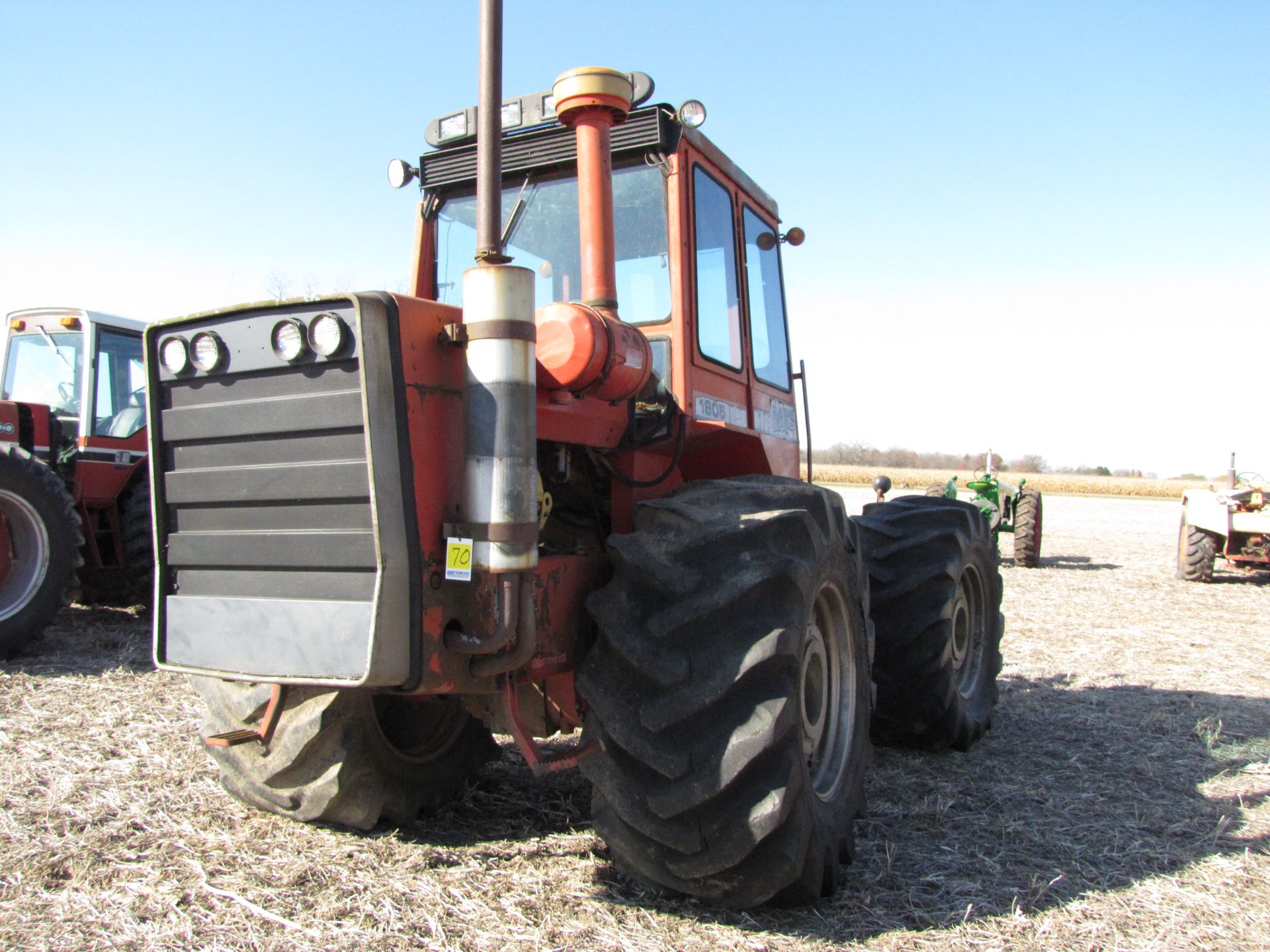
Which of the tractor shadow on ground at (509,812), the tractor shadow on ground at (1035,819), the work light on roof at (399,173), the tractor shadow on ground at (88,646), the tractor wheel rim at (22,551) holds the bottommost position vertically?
the tractor shadow on ground at (1035,819)

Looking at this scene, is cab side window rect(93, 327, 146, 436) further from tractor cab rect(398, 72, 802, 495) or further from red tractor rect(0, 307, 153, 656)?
tractor cab rect(398, 72, 802, 495)

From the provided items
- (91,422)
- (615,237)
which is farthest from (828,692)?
(91,422)

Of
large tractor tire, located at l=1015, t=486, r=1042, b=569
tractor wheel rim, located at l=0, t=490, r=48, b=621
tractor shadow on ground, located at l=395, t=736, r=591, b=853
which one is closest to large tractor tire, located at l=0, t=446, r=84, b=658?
tractor wheel rim, located at l=0, t=490, r=48, b=621

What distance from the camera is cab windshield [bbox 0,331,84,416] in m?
8.99

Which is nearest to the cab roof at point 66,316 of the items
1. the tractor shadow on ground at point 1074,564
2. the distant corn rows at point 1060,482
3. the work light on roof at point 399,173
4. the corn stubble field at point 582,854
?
the corn stubble field at point 582,854

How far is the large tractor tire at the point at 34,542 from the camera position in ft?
22.4

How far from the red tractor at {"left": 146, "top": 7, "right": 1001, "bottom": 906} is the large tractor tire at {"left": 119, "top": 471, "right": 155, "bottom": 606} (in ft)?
18.2

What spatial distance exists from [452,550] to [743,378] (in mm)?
2117

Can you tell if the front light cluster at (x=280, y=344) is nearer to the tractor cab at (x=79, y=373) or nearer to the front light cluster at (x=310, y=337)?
the front light cluster at (x=310, y=337)

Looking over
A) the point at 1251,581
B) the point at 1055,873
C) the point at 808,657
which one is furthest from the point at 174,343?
the point at 1251,581

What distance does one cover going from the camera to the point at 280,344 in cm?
277

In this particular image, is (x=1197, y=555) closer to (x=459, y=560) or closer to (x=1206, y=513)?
(x=1206, y=513)

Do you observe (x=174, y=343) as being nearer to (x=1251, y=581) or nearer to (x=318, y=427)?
(x=318, y=427)

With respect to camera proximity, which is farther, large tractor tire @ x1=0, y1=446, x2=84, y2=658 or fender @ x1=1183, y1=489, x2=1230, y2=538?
fender @ x1=1183, y1=489, x2=1230, y2=538
